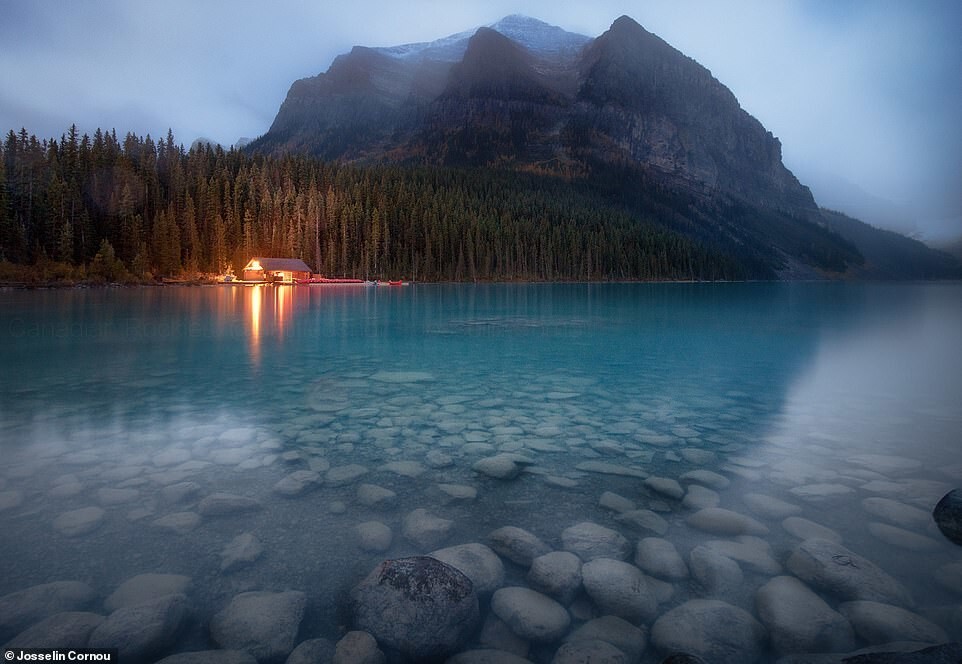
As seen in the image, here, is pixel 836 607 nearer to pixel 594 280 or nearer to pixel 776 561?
pixel 776 561

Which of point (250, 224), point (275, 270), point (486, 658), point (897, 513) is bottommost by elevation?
point (486, 658)

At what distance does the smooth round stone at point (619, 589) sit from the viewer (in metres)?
4.97

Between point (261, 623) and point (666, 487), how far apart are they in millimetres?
5921

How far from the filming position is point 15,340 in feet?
78.8

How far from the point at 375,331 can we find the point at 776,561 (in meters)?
27.1

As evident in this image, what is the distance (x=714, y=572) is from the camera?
18.4 feet

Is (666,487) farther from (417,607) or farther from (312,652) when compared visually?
(312,652)

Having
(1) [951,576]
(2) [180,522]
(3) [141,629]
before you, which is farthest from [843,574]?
(2) [180,522]

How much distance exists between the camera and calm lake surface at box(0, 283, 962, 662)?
19.1 ft

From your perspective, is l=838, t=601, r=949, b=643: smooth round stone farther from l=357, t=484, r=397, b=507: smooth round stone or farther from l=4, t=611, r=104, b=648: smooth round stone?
l=4, t=611, r=104, b=648: smooth round stone

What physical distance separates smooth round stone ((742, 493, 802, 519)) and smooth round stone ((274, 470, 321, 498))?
6.61 meters

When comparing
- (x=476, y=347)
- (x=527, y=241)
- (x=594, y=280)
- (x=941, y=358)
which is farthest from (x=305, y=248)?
(x=941, y=358)

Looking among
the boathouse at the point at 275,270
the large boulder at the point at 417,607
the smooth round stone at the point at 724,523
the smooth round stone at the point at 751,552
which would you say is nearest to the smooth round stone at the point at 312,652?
the large boulder at the point at 417,607

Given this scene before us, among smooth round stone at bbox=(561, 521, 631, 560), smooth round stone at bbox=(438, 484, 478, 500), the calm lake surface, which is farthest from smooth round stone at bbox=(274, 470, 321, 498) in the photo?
smooth round stone at bbox=(561, 521, 631, 560)
